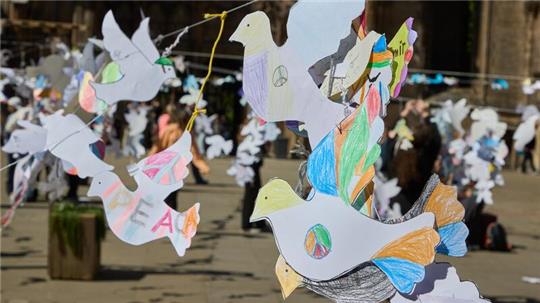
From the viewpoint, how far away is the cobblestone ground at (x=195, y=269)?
9.27m

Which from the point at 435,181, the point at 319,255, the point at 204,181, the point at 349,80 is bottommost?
the point at 204,181

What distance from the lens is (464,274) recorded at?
1053 centimetres

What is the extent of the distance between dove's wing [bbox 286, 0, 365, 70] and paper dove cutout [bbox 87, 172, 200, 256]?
696 millimetres

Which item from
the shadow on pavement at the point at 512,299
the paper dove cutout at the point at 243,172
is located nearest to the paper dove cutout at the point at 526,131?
the shadow on pavement at the point at 512,299

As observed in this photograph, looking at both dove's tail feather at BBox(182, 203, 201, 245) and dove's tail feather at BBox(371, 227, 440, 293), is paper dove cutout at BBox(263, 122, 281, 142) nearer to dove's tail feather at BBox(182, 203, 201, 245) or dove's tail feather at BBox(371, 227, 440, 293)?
dove's tail feather at BBox(182, 203, 201, 245)

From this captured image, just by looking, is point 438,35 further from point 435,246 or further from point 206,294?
point 435,246

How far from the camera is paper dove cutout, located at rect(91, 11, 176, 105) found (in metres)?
5.02

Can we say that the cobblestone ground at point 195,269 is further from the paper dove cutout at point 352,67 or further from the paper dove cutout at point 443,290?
the paper dove cutout at point 443,290

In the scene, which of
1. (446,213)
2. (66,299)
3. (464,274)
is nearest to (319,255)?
(446,213)

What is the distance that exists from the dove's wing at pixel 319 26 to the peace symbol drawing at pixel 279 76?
74 millimetres

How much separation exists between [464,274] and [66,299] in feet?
12.6

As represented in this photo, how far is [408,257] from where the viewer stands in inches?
137

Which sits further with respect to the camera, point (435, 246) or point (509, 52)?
point (509, 52)

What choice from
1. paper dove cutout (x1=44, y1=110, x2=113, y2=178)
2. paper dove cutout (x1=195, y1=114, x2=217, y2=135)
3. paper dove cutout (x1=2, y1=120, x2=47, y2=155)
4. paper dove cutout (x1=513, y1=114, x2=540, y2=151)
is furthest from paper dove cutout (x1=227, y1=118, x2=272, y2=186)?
paper dove cutout (x1=44, y1=110, x2=113, y2=178)
